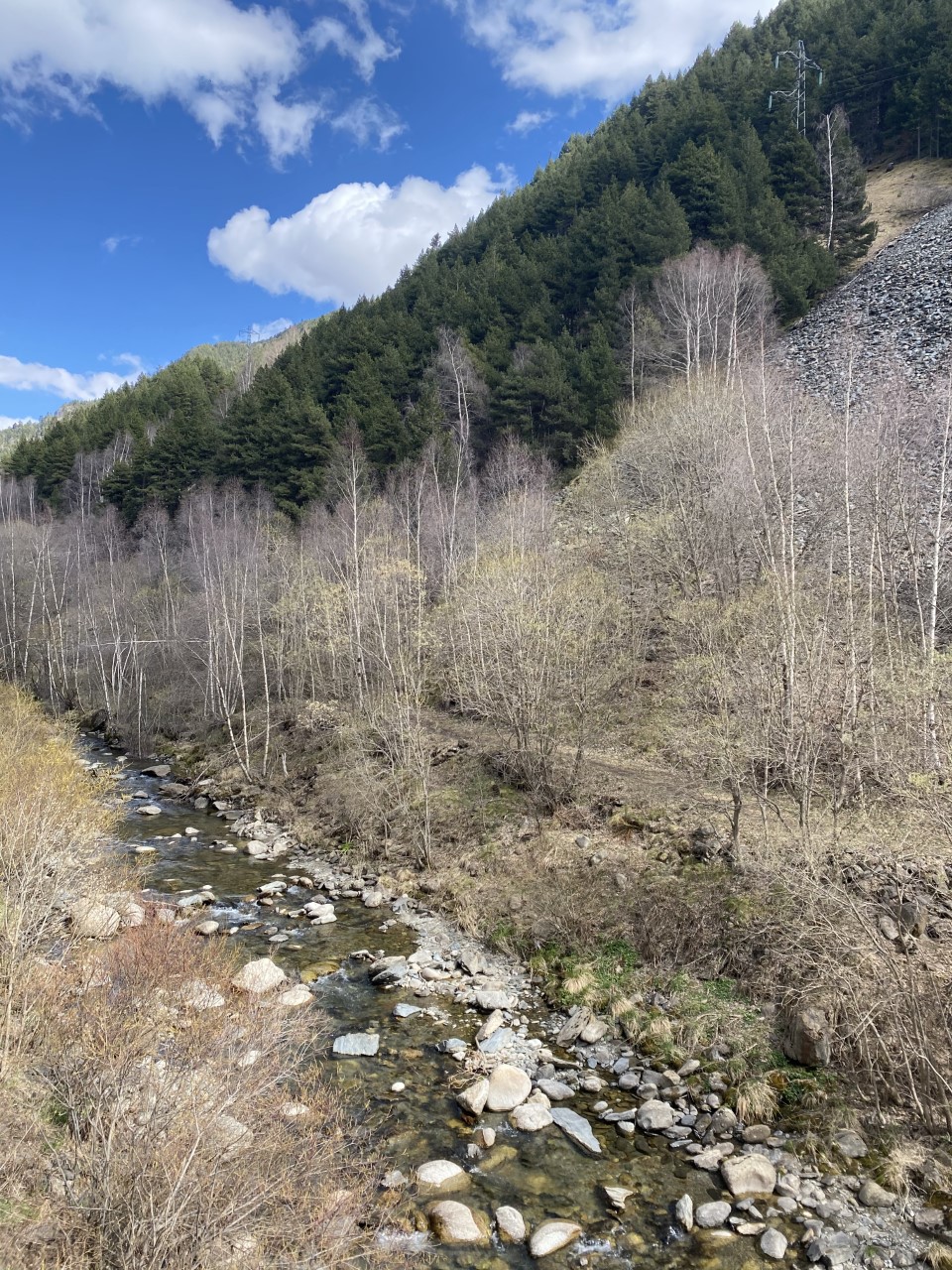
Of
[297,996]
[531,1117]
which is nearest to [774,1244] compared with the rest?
[531,1117]

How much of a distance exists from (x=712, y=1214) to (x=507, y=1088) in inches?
125

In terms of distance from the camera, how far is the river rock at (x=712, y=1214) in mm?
7910

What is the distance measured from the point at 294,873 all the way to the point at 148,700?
21264 millimetres

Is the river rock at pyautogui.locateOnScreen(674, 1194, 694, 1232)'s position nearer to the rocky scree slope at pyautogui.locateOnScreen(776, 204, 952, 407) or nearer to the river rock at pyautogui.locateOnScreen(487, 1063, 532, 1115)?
the river rock at pyautogui.locateOnScreen(487, 1063, 532, 1115)

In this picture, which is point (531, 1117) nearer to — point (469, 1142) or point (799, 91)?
point (469, 1142)

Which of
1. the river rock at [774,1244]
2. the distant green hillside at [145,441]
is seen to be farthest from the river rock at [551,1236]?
the distant green hillside at [145,441]

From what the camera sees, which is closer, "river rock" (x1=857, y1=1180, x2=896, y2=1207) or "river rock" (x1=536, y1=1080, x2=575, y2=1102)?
"river rock" (x1=857, y1=1180, x2=896, y2=1207)

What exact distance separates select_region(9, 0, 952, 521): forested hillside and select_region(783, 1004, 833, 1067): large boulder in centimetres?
3424

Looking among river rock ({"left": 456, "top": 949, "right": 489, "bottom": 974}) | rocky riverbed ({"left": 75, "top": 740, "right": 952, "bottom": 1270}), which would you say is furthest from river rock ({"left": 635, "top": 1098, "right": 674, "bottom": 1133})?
river rock ({"left": 456, "top": 949, "right": 489, "bottom": 974})

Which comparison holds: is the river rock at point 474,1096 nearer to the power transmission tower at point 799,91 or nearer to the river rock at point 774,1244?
the river rock at point 774,1244

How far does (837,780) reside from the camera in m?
14.6

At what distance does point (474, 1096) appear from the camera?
9984 mm

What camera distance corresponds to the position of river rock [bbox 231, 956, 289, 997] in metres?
12.4

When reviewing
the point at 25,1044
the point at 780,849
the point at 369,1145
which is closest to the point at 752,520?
the point at 780,849
